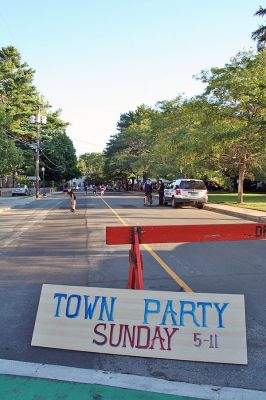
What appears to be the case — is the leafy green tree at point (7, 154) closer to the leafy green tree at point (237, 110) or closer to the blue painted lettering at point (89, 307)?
the leafy green tree at point (237, 110)

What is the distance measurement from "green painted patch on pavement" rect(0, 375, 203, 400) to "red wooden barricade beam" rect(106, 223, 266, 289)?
1870 millimetres

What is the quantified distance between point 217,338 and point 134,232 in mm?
1721

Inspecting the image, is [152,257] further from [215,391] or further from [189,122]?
[189,122]

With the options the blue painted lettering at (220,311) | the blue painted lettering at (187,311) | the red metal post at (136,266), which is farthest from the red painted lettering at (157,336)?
the red metal post at (136,266)

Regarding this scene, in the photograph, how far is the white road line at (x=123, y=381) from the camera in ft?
12.5

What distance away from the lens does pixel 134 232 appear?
19.0 ft

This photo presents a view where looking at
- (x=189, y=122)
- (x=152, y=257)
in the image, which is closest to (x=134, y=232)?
(x=152, y=257)

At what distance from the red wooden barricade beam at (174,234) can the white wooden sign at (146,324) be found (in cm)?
90

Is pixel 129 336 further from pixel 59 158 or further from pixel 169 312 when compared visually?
pixel 59 158

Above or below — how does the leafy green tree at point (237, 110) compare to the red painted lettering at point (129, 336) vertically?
above

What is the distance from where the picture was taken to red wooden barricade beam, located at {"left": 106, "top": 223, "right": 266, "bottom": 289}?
18.9ft

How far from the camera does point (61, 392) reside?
12.7 feet

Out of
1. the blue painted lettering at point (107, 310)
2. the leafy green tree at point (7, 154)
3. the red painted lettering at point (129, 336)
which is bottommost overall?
the red painted lettering at point (129, 336)

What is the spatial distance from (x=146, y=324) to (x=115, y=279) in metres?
3.07
